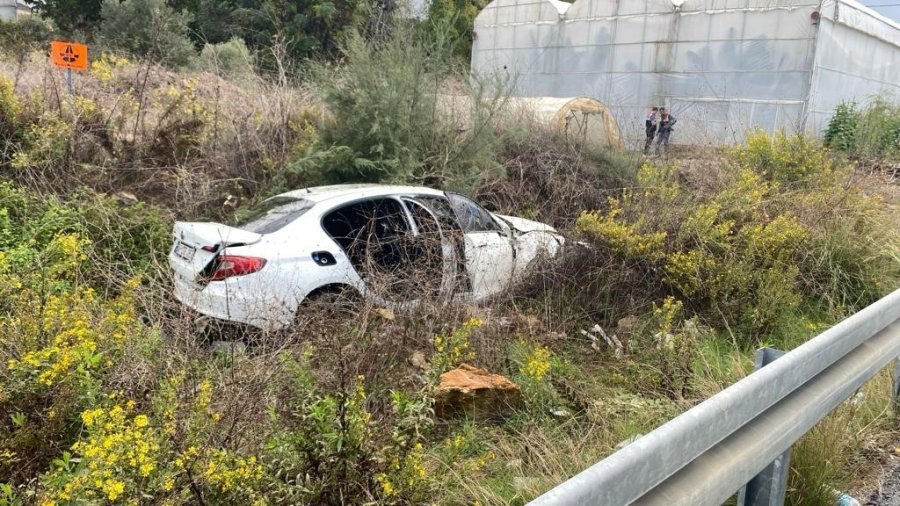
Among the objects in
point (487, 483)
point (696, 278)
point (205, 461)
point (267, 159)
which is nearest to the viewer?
point (205, 461)

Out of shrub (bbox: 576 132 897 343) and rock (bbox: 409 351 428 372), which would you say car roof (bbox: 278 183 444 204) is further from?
rock (bbox: 409 351 428 372)

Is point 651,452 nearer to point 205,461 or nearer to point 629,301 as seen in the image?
point 205,461

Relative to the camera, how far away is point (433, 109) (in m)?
9.90

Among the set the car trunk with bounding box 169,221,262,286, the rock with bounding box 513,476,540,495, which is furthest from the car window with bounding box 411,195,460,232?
the rock with bounding box 513,476,540,495

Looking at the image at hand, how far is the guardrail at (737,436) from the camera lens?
1834mm

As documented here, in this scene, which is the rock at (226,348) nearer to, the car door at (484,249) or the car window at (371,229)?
the car window at (371,229)

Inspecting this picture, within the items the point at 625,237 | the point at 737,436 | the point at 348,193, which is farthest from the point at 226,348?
the point at 625,237

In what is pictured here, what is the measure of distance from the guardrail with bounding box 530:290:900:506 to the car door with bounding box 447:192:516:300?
11.4ft

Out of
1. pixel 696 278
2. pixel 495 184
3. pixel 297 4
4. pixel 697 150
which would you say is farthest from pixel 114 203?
pixel 297 4

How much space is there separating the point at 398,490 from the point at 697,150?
34.4 ft

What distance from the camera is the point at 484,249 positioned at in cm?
675

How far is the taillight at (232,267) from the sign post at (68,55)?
4.99 meters

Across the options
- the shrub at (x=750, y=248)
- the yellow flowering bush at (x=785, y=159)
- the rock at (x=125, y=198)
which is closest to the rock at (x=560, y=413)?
the shrub at (x=750, y=248)

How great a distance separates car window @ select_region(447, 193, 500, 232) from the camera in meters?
7.16
